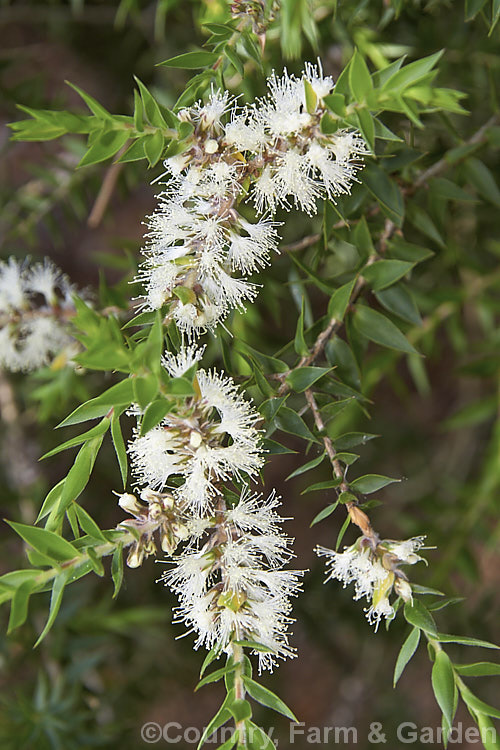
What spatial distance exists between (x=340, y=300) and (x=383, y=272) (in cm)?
7

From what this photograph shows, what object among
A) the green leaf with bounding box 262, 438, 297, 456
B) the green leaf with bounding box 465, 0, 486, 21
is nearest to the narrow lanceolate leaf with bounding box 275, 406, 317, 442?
the green leaf with bounding box 262, 438, 297, 456

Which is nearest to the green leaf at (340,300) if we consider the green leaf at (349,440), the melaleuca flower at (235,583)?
the green leaf at (349,440)

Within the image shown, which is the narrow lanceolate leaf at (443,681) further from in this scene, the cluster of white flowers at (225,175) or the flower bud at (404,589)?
the cluster of white flowers at (225,175)

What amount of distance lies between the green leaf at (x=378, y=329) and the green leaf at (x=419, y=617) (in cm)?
28

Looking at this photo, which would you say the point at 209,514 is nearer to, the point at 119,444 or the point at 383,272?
the point at 119,444

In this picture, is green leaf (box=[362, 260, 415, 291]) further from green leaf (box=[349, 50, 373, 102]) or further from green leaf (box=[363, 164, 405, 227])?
green leaf (box=[349, 50, 373, 102])

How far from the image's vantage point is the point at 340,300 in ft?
2.49

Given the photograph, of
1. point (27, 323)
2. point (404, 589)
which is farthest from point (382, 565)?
point (27, 323)

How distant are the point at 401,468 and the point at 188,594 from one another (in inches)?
54.1

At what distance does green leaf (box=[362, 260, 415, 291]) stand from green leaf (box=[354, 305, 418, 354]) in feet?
0.11

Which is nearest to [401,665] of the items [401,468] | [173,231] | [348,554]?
[348,554]

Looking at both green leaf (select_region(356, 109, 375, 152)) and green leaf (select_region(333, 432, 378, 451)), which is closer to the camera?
green leaf (select_region(356, 109, 375, 152))

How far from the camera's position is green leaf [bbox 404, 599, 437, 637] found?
0.62 m

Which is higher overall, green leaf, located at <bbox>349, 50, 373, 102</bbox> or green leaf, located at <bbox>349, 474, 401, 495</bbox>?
green leaf, located at <bbox>349, 50, 373, 102</bbox>
